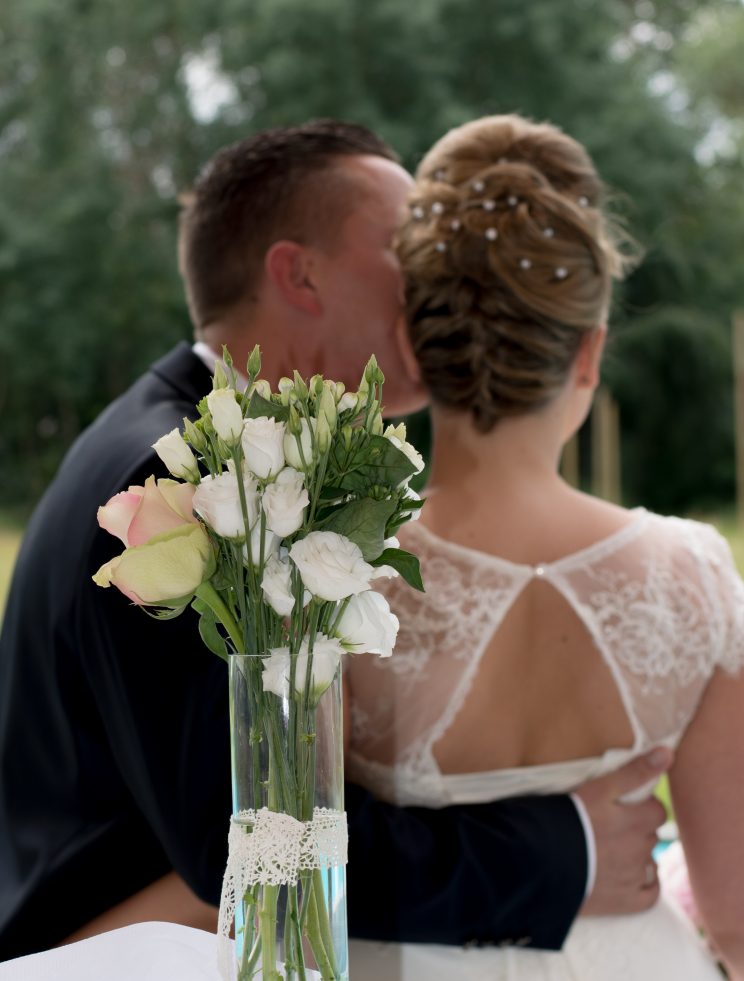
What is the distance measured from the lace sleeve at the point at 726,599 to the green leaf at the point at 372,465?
3.40ft

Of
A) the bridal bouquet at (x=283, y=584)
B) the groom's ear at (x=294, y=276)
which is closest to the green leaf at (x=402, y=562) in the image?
the bridal bouquet at (x=283, y=584)

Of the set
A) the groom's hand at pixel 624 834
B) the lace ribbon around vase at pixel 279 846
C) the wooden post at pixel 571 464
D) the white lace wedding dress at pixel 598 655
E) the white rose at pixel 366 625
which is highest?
the white rose at pixel 366 625

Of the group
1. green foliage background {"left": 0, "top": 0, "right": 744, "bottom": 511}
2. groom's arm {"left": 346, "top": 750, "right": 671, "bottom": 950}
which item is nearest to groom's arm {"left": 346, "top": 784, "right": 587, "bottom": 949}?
groom's arm {"left": 346, "top": 750, "right": 671, "bottom": 950}

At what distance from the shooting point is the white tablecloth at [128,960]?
104 cm

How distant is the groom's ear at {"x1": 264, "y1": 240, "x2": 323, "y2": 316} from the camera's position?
6.45 ft

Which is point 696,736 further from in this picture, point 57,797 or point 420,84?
point 420,84

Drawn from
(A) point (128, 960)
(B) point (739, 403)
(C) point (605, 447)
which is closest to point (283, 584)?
(A) point (128, 960)

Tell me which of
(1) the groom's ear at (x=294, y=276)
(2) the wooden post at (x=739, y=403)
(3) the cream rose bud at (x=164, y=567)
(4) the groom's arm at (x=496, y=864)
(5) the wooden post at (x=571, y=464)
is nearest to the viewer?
(3) the cream rose bud at (x=164, y=567)

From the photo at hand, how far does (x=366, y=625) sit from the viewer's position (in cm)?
88

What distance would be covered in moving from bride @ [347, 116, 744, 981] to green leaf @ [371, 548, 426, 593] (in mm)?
854

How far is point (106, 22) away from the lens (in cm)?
1362

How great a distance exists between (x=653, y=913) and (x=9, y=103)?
44.8 feet

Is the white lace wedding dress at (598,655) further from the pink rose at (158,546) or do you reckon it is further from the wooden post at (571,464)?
the wooden post at (571,464)

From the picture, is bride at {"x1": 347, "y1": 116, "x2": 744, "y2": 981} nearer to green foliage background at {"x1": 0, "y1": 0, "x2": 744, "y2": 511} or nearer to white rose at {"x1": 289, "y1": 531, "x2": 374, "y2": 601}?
white rose at {"x1": 289, "y1": 531, "x2": 374, "y2": 601}
